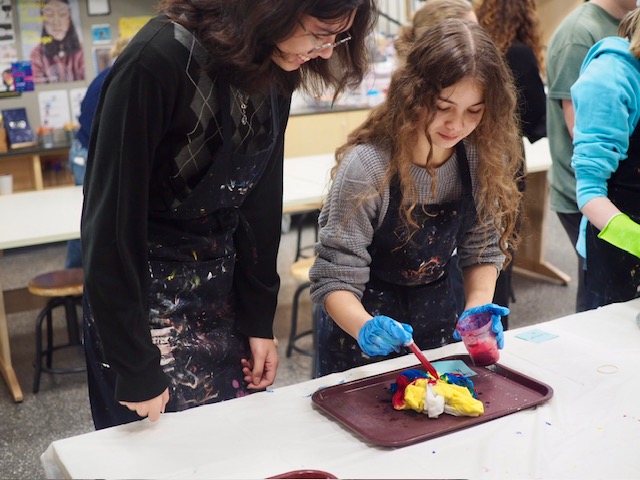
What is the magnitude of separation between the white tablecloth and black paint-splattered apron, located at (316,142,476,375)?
32cm

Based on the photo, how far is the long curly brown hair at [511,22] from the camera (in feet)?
9.36

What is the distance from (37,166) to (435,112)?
147 inches

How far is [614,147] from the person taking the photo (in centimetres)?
184

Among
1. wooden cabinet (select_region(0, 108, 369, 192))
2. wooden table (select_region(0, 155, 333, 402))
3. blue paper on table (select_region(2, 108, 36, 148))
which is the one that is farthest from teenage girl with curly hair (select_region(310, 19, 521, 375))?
blue paper on table (select_region(2, 108, 36, 148))

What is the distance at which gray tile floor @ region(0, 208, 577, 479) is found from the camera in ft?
8.71

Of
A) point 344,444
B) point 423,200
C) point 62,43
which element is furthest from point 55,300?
point 62,43

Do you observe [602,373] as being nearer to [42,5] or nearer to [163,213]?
[163,213]

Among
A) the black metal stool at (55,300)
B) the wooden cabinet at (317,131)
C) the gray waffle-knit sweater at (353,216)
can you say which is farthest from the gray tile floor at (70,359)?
the gray waffle-knit sweater at (353,216)

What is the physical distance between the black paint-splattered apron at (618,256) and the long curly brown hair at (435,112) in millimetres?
346

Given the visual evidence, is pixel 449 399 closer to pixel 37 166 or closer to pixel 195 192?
pixel 195 192

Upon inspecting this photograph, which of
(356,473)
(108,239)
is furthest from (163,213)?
(356,473)

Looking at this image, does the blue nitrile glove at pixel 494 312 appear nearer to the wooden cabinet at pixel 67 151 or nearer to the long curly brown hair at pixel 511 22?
the long curly brown hair at pixel 511 22

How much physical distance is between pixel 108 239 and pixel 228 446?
0.37 metres

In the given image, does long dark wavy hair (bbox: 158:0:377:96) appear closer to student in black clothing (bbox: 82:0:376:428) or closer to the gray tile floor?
student in black clothing (bbox: 82:0:376:428)
